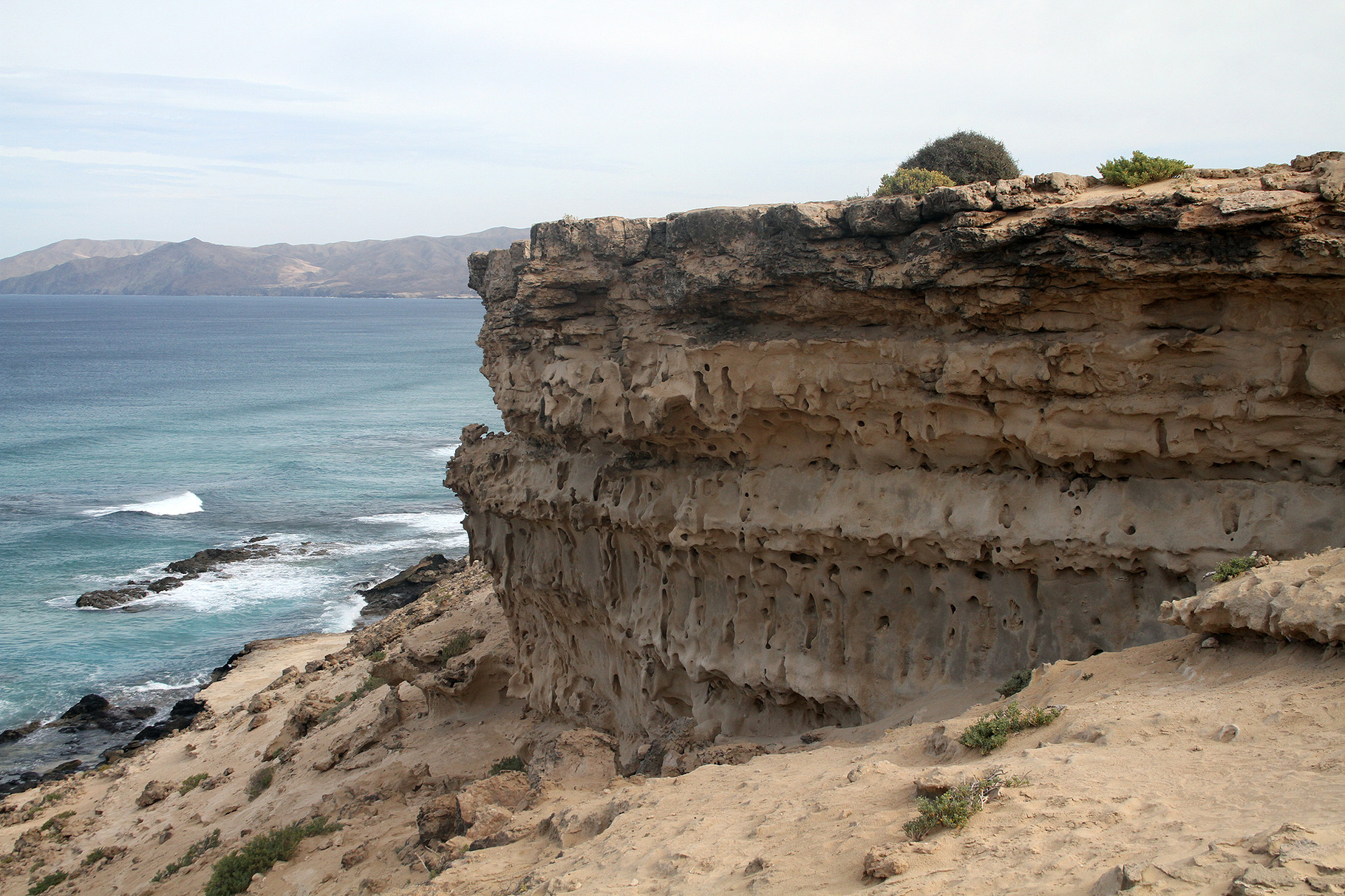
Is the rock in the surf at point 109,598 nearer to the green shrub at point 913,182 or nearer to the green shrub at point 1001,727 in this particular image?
the green shrub at point 913,182

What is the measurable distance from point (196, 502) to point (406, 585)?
767 inches

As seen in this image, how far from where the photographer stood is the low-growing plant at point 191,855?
17172 millimetres

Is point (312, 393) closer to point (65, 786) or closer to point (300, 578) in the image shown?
point (300, 578)

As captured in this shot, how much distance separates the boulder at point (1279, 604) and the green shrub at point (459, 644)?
16.8 meters

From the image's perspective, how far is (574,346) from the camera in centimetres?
1667

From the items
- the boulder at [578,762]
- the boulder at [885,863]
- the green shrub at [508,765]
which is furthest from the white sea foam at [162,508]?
the boulder at [885,863]

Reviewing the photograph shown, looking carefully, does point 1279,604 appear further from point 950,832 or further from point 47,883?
point 47,883

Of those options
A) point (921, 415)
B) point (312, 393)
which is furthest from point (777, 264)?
point (312, 393)

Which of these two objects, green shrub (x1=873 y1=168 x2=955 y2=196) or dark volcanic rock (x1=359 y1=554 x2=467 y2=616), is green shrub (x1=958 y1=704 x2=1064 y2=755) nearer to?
green shrub (x1=873 y1=168 x2=955 y2=196)

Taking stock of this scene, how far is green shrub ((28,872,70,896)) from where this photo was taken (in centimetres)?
1825

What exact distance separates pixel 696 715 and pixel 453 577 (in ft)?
63.4

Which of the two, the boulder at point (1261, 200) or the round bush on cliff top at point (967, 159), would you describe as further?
the round bush on cliff top at point (967, 159)

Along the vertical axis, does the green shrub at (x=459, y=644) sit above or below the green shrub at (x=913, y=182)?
below

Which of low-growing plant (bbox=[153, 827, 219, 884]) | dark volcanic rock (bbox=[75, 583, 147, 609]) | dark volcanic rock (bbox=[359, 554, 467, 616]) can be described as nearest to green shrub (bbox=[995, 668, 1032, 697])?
low-growing plant (bbox=[153, 827, 219, 884])
